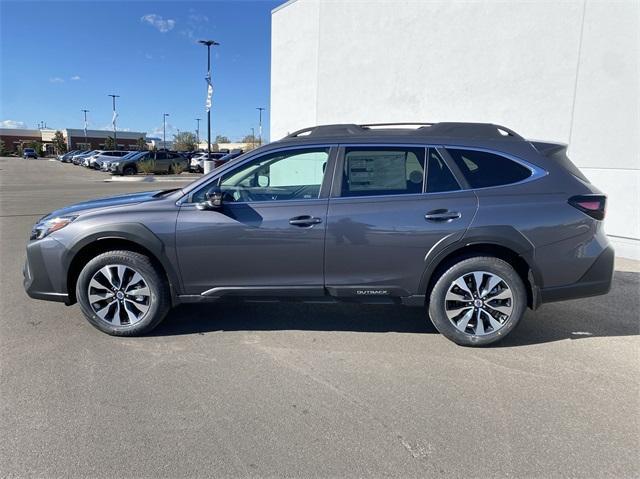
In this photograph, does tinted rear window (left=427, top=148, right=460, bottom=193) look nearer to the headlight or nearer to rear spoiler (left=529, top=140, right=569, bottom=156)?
rear spoiler (left=529, top=140, right=569, bottom=156)

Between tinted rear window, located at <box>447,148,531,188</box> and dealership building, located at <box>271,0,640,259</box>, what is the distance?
4.53 meters

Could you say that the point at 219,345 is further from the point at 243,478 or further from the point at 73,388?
the point at 243,478

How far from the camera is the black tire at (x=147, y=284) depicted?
12.5 ft

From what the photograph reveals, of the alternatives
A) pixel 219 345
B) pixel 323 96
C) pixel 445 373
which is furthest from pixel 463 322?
pixel 323 96

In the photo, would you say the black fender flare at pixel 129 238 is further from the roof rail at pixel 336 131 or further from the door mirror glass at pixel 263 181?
the roof rail at pixel 336 131

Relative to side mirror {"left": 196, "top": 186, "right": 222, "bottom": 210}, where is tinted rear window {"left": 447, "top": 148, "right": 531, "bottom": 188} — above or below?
above

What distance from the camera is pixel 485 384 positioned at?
3236mm

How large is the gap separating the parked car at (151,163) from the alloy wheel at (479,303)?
30.5m

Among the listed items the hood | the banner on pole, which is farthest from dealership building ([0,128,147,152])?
the hood

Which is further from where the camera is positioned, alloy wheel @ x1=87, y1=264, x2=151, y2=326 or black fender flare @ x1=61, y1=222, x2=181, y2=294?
alloy wheel @ x1=87, y1=264, x2=151, y2=326

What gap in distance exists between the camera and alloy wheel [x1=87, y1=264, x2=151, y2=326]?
3855 mm

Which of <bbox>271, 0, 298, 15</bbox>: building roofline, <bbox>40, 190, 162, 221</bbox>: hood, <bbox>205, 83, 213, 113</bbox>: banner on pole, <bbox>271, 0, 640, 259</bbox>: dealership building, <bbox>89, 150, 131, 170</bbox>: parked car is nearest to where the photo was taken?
<bbox>40, 190, 162, 221</bbox>: hood

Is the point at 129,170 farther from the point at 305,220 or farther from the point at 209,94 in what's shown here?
the point at 305,220

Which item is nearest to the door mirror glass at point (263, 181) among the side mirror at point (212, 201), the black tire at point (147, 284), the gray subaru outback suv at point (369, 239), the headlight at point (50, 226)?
the gray subaru outback suv at point (369, 239)
